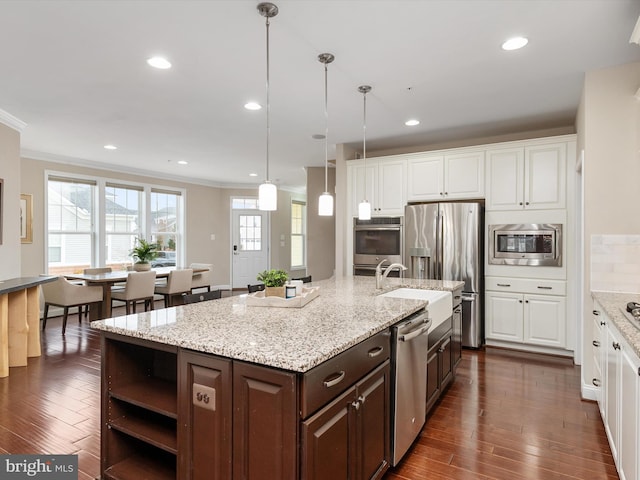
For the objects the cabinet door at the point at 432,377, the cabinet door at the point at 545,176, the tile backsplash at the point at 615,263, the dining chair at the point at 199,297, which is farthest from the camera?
the cabinet door at the point at 545,176

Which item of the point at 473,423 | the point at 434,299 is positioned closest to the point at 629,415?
the point at 473,423

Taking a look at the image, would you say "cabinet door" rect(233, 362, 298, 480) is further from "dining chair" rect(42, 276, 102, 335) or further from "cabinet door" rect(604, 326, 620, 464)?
"dining chair" rect(42, 276, 102, 335)

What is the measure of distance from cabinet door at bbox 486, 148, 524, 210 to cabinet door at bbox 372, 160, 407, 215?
1.00 m

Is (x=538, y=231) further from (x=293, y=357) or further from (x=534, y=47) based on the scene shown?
(x=293, y=357)

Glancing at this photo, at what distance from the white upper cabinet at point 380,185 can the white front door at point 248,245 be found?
442 centimetres

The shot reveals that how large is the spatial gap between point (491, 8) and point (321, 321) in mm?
1985

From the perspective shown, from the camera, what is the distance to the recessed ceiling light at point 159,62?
108 inches

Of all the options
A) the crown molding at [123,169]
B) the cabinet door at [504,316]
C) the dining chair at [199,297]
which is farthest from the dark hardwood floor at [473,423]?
the crown molding at [123,169]

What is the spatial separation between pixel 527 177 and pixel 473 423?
270 centimetres

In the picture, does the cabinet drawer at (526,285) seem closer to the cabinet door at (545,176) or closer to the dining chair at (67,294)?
the cabinet door at (545,176)

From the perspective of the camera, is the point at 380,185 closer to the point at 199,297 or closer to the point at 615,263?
the point at 615,263

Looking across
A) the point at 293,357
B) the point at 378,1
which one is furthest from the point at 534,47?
the point at 293,357

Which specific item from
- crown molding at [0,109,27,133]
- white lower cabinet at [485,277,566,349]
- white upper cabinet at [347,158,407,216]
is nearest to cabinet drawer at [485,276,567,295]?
white lower cabinet at [485,277,566,349]

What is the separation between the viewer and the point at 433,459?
2170 millimetres
